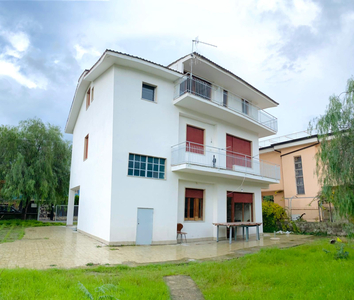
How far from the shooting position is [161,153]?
1325 cm

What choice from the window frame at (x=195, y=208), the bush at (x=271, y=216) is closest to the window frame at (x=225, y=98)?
the window frame at (x=195, y=208)

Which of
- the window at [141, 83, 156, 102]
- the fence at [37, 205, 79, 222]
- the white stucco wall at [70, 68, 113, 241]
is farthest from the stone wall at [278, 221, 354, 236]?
the fence at [37, 205, 79, 222]

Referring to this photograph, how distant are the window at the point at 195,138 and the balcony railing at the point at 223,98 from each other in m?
1.82

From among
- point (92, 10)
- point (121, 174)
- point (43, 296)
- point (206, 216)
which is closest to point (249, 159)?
point (206, 216)

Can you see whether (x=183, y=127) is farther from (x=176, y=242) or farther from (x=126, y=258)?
(x=126, y=258)

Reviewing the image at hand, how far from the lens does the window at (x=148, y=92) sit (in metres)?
13.5

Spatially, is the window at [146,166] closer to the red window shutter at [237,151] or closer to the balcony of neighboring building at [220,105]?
the balcony of neighboring building at [220,105]

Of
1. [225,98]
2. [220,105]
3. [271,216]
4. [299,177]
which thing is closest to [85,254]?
[220,105]

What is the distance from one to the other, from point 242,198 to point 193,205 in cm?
418

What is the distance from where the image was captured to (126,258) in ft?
29.5

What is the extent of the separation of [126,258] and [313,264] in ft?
18.3

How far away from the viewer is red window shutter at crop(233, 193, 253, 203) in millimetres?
16641

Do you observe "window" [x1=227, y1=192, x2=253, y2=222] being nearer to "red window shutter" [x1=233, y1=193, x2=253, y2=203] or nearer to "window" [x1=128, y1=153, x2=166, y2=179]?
"red window shutter" [x1=233, y1=193, x2=253, y2=203]

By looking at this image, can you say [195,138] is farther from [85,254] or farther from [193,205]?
[85,254]
